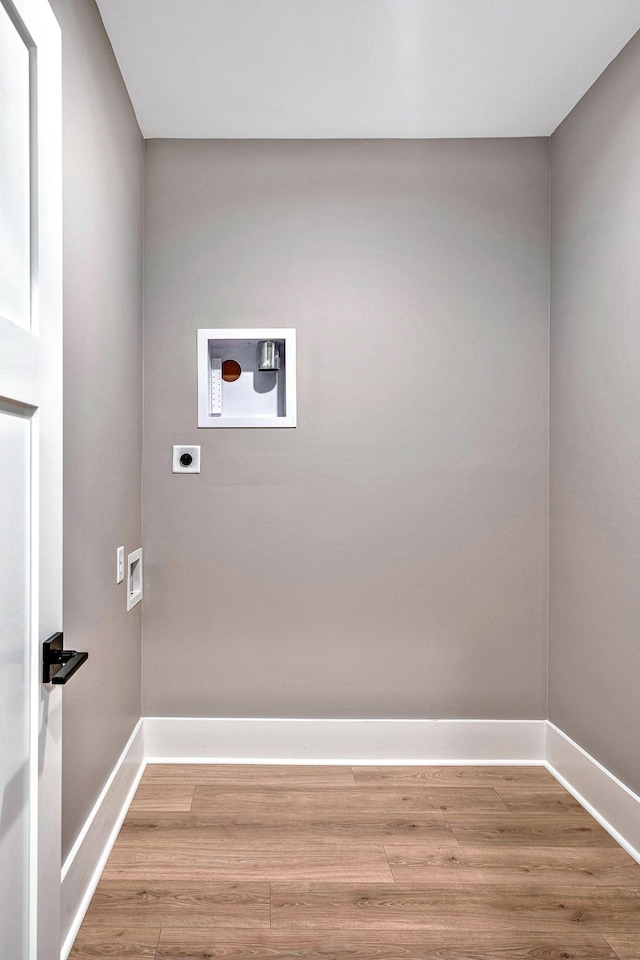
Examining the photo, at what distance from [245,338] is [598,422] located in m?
1.39

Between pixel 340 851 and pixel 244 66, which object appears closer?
pixel 340 851

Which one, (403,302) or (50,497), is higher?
(403,302)

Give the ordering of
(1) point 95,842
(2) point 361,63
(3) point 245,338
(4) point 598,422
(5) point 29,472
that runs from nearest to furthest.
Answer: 1. (5) point 29,472
2. (1) point 95,842
3. (2) point 361,63
4. (4) point 598,422
5. (3) point 245,338

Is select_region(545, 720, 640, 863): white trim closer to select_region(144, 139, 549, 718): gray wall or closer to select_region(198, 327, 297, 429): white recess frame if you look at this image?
select_region(144, 139, 549, 718): gray wall

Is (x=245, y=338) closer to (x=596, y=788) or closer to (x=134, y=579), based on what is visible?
(x=134, y=579)

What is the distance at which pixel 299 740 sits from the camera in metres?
2.46

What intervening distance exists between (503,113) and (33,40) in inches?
75.8

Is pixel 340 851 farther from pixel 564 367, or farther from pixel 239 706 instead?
pixel 564 367

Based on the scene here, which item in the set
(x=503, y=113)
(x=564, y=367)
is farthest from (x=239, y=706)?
(x=503, y=113)

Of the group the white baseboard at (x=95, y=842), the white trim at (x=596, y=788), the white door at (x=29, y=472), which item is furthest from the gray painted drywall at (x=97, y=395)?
the white trim at (x=596, y=788)

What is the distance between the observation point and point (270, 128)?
2.38m

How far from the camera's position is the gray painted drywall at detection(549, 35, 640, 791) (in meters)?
1.92

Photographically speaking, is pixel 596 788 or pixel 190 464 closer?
pixel 596 788

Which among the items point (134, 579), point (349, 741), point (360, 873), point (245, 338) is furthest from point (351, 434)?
point (360, 873)
